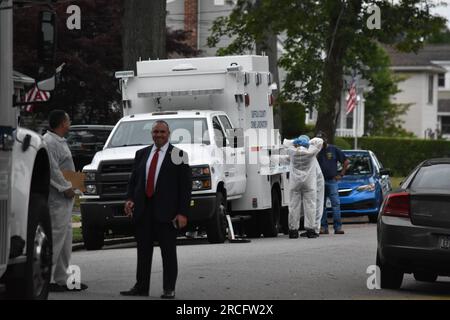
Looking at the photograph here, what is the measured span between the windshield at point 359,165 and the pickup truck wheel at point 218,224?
8838 mm

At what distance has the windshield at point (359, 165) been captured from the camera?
1118 inches

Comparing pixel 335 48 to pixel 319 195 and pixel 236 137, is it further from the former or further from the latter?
pixel 236 137

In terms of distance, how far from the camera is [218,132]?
67.3ft

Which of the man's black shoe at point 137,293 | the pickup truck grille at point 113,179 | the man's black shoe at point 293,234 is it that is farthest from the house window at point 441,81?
the man's black shoe at point 137,293

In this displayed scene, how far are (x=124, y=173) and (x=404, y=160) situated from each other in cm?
4337

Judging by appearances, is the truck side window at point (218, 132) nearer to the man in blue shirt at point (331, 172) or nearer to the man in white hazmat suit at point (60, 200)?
the man in blue shirt at point (331, 172)

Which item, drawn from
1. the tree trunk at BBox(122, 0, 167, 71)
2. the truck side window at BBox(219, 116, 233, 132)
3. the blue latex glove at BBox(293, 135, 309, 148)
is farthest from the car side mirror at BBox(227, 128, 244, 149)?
the tree trunk at BBox(122, 0, 167, 71)

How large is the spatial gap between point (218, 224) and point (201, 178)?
82 centimetres

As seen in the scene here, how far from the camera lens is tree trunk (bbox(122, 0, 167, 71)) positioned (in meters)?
25.0

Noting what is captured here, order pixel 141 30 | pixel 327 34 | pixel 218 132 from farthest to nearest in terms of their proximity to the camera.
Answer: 1. pixel 327 34
2. pixel 141 30
3. pixel 218 132

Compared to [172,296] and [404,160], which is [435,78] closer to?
[404,160]

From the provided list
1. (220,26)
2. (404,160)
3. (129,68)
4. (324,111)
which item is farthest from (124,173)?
(404,160)

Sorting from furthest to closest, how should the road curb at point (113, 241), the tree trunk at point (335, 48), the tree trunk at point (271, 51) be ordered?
1. the tree trunk at point (271, 51)
2. the tree trunk at point (335, 48)
3. the road curb at point (113, 241)

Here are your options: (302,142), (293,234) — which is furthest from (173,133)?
(293,234)
